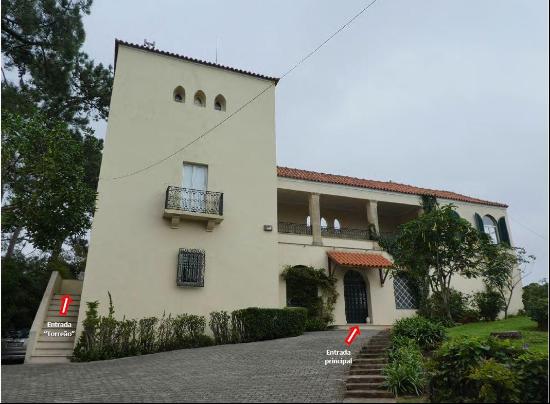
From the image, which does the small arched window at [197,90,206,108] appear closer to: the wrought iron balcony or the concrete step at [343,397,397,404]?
the wrought iron balcony

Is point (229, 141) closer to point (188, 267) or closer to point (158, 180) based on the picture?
point (158, 180)

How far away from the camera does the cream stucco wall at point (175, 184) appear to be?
13523mm

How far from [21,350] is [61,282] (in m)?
2.76

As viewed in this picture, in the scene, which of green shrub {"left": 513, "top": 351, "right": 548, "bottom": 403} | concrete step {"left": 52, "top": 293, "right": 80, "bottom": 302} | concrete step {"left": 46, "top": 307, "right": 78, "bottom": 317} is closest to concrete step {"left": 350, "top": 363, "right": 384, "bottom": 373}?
green shrub {"left": 513, "top": 351, "right": 548, "bottom": 403}

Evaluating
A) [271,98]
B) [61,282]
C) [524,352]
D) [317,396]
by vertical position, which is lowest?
[317,396]

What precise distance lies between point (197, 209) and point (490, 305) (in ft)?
45.9

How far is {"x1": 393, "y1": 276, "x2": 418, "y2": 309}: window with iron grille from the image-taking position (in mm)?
20405

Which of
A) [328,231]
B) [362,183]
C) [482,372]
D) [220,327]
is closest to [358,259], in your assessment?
[328,231]

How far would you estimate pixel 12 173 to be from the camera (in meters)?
11.0

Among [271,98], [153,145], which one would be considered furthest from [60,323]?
[271,98]

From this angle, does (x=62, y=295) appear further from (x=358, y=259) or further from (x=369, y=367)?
(x=358, y=259)

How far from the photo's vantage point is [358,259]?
19.0m

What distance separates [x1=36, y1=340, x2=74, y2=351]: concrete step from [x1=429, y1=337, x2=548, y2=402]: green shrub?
10006mm

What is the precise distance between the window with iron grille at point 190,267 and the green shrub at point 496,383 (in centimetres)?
956
